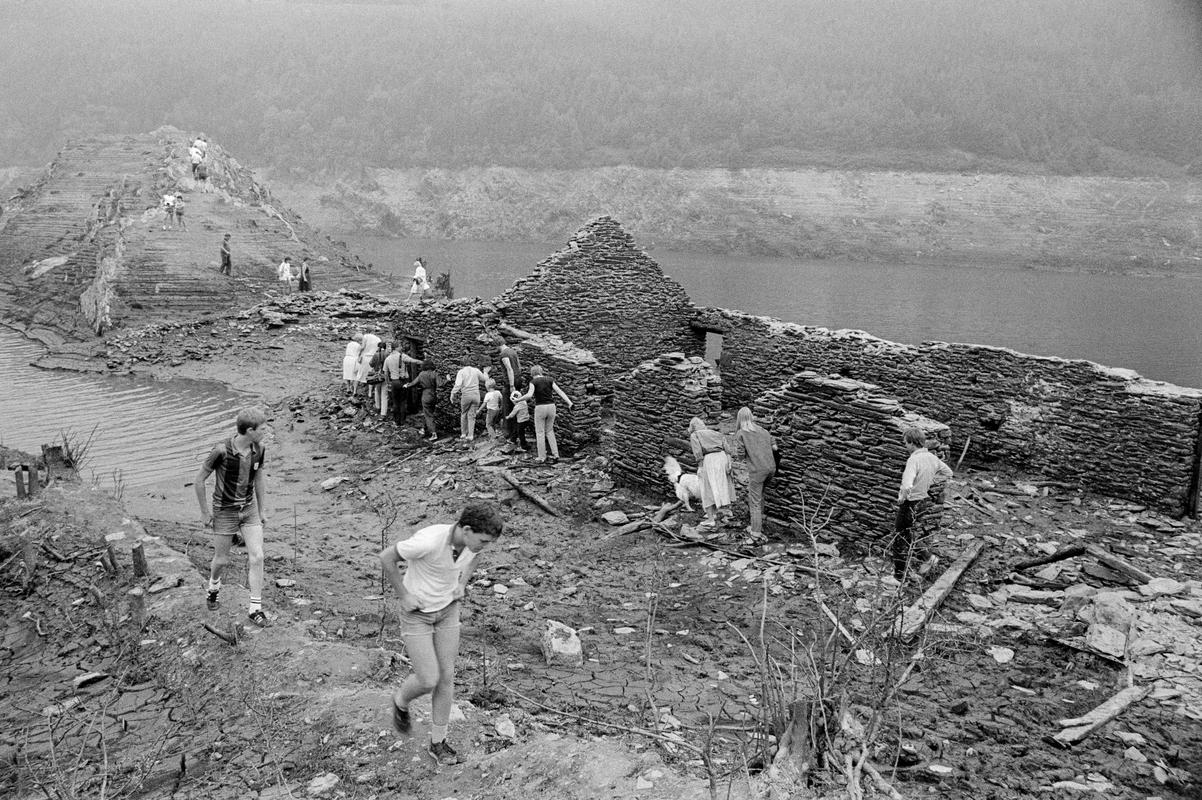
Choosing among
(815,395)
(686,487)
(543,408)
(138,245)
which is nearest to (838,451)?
(815,395)

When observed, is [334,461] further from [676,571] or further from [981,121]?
[981,121]

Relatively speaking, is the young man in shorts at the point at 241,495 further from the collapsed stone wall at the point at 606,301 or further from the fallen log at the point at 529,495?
the collapsed stone wall at the point at 606,301

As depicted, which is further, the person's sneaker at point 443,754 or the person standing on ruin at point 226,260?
the person standing on ruin at point 226,260

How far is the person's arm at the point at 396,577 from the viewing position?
5293 mm

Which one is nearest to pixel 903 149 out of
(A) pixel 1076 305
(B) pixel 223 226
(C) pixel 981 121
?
(C) pixel 981 121

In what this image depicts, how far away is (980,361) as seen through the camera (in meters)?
13.8

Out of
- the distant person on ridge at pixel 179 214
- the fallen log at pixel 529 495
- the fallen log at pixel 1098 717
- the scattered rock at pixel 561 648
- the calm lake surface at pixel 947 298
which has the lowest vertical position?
the calm lake surface at pixel 947 298

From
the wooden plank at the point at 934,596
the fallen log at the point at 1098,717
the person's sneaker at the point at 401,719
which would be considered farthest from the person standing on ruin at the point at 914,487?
the person's sneaker at the point at 401,719

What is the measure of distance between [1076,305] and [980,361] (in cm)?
5063

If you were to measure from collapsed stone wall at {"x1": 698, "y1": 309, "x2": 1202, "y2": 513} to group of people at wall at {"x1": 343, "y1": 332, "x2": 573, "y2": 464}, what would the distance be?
550 centimetres

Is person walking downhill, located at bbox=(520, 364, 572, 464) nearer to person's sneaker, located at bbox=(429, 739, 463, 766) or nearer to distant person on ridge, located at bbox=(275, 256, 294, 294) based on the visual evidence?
person's sneaker, located at bbox=(429, 739, 463, 766)

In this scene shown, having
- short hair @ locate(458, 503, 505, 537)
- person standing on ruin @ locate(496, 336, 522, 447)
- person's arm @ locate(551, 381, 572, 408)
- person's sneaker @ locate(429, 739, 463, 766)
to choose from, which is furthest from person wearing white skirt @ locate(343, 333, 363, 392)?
short hair @ locate(458, 503, 505, 537)

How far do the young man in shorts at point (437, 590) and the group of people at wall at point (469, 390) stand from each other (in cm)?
845

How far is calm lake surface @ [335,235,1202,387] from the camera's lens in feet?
146
